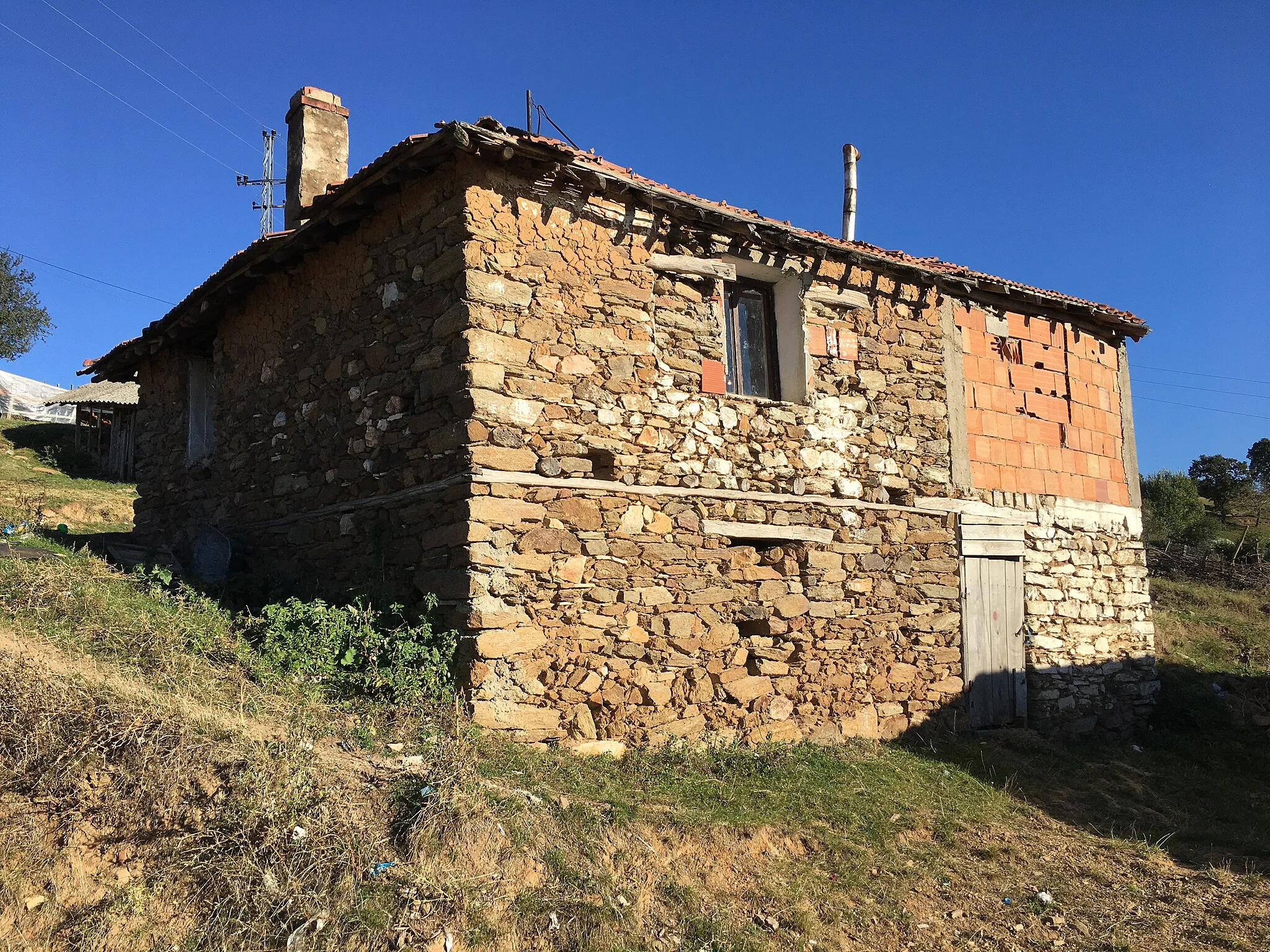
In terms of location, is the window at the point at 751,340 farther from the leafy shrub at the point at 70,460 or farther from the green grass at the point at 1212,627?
the leafy shrub at the point at 70,460

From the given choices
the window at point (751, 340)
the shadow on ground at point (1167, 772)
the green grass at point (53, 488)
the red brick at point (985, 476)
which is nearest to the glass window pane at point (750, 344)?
the window at point (751, 340)

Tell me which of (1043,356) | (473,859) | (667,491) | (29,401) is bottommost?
(473,859)

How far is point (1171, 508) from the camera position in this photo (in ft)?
77.7

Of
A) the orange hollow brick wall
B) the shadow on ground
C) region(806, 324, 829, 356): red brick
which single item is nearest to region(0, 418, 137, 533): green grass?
region(806, 324, 829, 356): red brick

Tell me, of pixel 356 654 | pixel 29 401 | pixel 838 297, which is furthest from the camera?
pixel 29 401

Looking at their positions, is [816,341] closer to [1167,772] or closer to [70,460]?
[1167,772]

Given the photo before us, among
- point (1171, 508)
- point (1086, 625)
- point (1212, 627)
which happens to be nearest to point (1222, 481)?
point (1171, 508)

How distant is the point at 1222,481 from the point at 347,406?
28.2 metres

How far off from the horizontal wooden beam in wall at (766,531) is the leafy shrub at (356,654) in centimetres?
237

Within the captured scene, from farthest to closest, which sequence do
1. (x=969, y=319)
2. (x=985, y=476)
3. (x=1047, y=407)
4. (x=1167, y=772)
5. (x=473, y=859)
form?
(x=1047, y=407)
(x=969, y=319)
(x=985, y=476)
(x=1167, y=772)
(x=473, y=859)

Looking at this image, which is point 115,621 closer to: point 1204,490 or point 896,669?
point 896,669

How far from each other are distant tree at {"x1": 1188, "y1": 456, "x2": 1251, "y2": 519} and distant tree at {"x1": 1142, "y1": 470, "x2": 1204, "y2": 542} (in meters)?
2.02

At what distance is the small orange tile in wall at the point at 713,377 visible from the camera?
7859mm

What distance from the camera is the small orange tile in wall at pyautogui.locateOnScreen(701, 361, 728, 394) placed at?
309 inches
